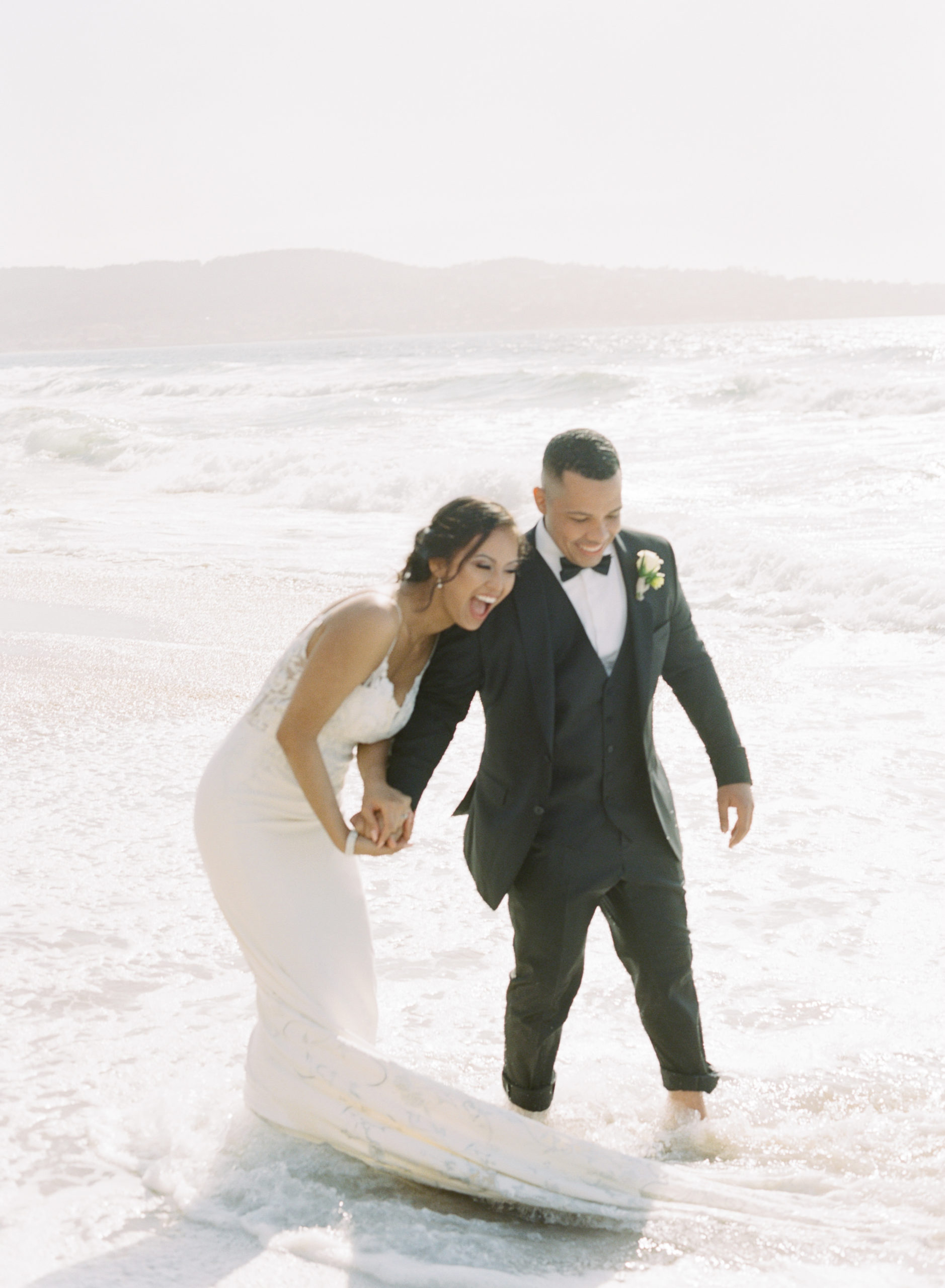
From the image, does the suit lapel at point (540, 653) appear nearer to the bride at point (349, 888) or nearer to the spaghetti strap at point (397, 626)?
the bride at point (349, 888)

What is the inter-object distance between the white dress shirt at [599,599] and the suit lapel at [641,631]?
0.02 m

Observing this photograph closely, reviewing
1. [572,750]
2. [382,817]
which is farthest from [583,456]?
[382,817]

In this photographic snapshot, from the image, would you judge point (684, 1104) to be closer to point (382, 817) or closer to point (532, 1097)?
point (532, 1097)

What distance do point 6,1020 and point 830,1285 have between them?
239 cm

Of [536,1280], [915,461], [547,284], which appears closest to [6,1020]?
[536,1280]

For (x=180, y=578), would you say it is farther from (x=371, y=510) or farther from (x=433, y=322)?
(x=433, y=322)

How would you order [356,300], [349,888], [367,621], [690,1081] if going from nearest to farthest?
[367,621]
[349,888]
[690,1081]
[356,300]

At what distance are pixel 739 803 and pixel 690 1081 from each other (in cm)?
70

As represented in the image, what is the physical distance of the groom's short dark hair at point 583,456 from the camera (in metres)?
2.73

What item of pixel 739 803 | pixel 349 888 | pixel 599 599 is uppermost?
pixel 599 599

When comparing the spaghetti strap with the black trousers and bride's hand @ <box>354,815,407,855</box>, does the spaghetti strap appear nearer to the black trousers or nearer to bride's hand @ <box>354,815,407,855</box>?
bride's hand @ <box>354,815,407,855</box>

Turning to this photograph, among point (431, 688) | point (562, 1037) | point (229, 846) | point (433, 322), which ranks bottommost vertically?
point (562, 1037)

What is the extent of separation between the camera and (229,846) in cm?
288

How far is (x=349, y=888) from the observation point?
→ 2998mm
